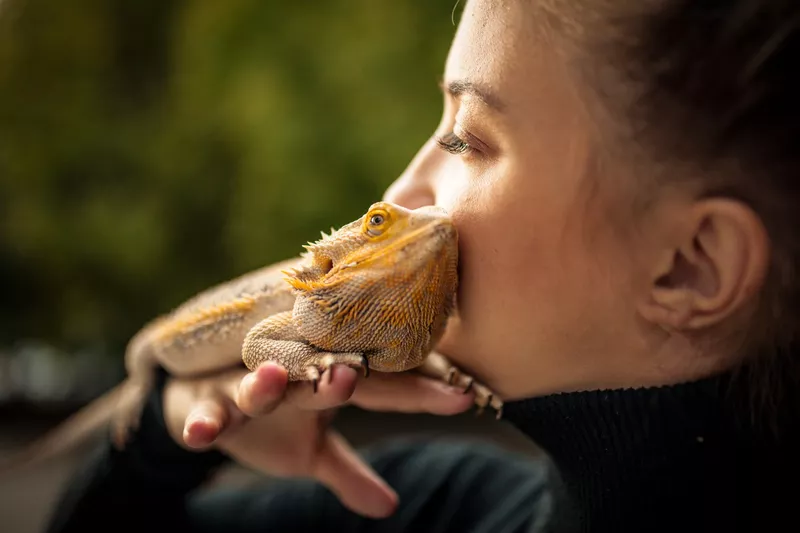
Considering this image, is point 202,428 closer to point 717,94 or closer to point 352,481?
point 352,481

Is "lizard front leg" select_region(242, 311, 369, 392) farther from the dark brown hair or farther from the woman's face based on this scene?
the dark brown hair

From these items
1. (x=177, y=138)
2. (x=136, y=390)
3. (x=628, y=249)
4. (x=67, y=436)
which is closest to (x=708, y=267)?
(x=628, y=249)

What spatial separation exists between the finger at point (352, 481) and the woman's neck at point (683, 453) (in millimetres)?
502

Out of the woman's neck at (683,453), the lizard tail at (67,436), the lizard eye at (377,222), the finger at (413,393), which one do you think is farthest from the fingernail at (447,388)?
the lizard tail at (67,436)

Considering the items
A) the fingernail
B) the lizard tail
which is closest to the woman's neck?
the fingernail

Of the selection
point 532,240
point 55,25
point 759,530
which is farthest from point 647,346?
point 55,25

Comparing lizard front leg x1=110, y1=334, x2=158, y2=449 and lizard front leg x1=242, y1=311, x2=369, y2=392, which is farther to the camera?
lizard front leg x1=110, y1=334, x2=158, y2=449

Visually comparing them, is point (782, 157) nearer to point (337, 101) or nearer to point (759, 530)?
point (759, 530)

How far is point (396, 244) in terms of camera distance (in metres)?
0.97

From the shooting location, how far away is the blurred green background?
1691mm

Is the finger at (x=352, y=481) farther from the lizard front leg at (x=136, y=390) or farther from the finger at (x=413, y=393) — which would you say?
the lizard front leg at (x=136, y=390)

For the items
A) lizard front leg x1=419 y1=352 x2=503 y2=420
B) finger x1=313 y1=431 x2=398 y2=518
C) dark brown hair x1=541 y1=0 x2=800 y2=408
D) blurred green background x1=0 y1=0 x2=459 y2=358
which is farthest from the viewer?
blurred green background x1=0 y1=0 x2=459 y2=358

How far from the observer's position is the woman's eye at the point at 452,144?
1.05 metres

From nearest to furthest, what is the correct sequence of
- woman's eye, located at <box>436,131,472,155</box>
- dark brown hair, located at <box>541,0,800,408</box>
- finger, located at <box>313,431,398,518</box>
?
dark brown hair, located at <box>541,0,800,408</box>, woman's eye, located at <box>436,131,472,155</box>, finger, located at <box>313,431,398,518</box>
